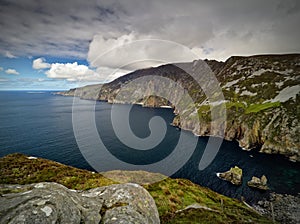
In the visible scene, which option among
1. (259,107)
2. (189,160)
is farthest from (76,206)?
(259,107)

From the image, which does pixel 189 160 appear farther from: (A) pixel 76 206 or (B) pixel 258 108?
(A) pixel 76 206

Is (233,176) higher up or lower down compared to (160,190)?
lower down

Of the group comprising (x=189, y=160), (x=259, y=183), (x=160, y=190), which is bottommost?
(x=189, y=160)

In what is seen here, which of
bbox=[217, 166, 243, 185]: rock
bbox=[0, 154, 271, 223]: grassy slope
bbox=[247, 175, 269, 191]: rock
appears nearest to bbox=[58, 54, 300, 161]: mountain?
bbox=[247, 175, 269, 191]: rock

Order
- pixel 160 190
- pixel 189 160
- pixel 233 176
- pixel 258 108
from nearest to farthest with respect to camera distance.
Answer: pixel 160 190
pixel 233 176
pixel 189 160
pixel 258 108

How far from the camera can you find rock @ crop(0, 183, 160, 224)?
321 inches

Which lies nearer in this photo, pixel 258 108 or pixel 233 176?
pixel 233 176

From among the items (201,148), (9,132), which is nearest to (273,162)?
(201,148)

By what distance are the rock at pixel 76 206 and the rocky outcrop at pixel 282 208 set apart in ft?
129

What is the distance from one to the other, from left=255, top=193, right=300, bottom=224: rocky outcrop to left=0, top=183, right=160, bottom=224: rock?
129 ft

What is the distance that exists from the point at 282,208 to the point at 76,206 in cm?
5509

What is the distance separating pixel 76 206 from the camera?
33.2 feet

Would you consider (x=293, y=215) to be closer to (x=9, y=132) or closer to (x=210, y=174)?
(x=210, y=174)

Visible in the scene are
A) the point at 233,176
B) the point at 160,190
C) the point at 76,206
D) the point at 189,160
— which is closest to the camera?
the point at 76,206
